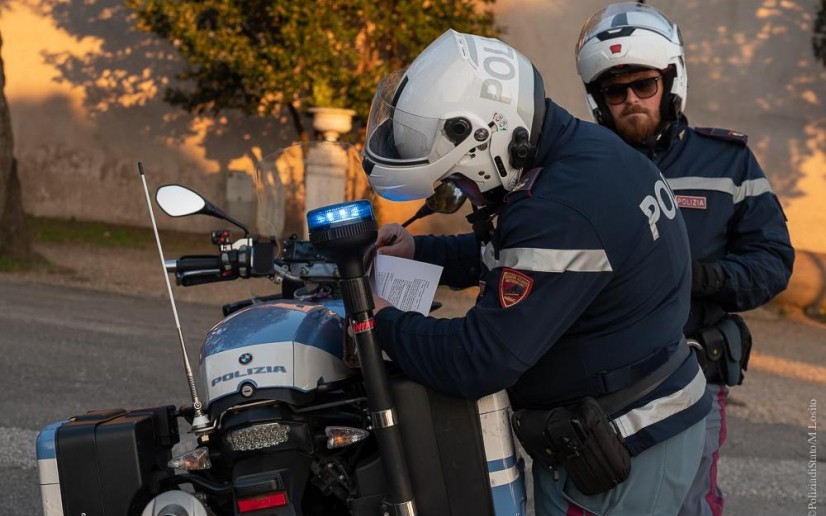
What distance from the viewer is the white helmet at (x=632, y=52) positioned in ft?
11.0

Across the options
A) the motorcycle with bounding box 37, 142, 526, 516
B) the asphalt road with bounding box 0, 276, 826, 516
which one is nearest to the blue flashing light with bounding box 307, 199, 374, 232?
the motorcycle with bounding box 37, 142, 526, 516

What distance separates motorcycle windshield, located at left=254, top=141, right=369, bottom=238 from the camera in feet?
10.4

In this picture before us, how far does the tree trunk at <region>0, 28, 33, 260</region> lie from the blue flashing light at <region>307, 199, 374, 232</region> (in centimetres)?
905

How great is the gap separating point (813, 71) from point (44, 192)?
10735 millimetres

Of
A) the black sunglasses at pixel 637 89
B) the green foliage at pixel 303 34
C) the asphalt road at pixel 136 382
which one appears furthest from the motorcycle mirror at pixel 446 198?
the green foliage at pixel 303 34

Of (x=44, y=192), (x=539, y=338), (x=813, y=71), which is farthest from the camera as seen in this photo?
(x=44, y=192)

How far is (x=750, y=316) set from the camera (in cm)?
1118

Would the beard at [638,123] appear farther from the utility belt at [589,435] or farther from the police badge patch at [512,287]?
the police badge patch at [512,287]

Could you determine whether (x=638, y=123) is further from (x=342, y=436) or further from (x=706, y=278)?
(x=342, y=436)

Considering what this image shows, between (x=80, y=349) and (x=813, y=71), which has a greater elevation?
(x=813, y=71)

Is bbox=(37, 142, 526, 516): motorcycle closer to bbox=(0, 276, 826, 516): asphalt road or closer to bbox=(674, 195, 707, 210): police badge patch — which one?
bbox=(674, 195, 707, 210): police badge patch

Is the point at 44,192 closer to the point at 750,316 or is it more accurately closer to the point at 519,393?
the point at 750,316

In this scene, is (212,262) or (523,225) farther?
(212,262)

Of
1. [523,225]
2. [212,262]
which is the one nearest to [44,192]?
[212,262]
